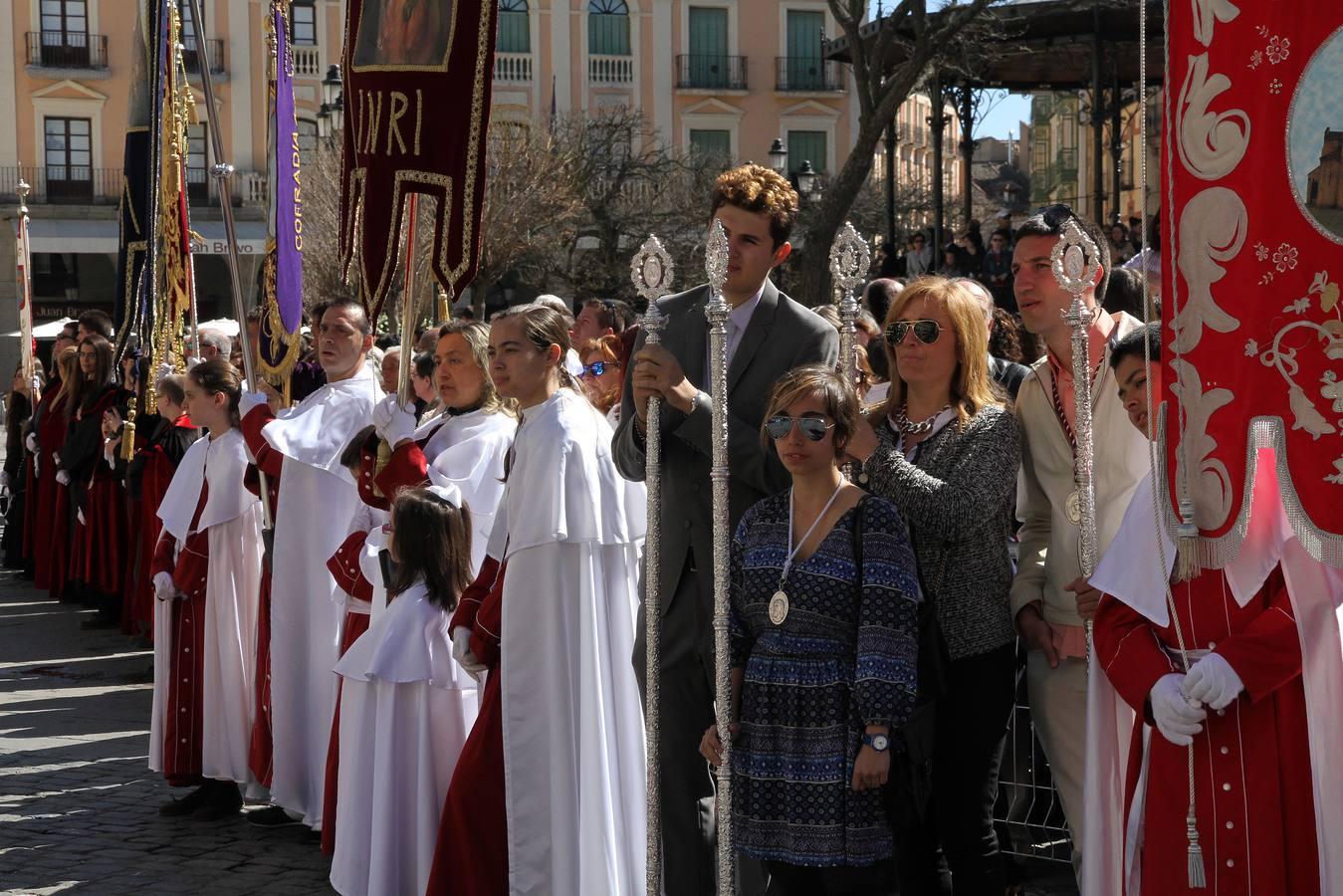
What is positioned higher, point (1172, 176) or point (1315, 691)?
point (1172, 176)

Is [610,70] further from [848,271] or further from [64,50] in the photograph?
[848,271]

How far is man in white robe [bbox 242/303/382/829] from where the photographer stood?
700 centimetres

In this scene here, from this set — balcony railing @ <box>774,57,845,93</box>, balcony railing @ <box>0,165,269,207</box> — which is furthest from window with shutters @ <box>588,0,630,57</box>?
balcony railing @ <box>0,165,269,207</box>

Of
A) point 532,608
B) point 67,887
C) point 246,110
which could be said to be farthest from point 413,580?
point 246,110

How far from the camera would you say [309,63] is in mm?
41875

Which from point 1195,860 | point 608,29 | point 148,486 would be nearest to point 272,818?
point 1195,860

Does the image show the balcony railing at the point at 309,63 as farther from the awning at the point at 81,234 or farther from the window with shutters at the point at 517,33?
the window with shutters at the point at 517,33

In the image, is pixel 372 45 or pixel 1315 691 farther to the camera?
pixel 372 45

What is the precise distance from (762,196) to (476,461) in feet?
6.33

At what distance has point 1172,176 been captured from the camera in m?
3.61

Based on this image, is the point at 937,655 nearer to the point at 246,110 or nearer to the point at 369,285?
the point at 369,285

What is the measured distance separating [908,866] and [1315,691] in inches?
54.7

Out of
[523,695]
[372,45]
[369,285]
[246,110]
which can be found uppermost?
[246,110]

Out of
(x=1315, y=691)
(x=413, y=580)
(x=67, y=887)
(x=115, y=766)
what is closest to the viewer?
(x=1315, y=691)
